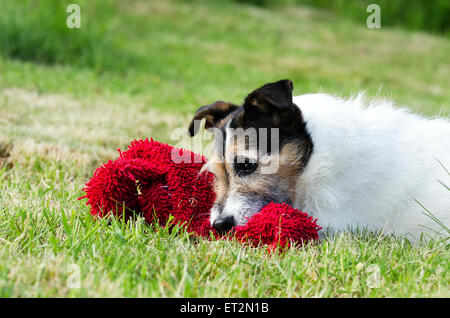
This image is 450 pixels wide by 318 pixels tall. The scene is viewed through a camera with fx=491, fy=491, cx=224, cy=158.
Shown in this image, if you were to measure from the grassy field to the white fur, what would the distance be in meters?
0.24

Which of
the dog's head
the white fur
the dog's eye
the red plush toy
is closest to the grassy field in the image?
the red plush toy

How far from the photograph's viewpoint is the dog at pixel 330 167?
3.06m

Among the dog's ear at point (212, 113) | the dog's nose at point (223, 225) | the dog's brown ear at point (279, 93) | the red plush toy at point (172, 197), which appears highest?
the dog's brown ear at point (279, 93)

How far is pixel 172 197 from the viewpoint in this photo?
10.2ft

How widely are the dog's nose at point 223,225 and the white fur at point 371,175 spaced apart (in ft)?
1.71

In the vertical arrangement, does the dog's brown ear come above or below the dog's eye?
above

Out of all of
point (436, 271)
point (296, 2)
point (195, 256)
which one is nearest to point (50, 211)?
point (195, 256)

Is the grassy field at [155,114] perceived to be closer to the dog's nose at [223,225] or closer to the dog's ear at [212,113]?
the dog's nose at [223,225]

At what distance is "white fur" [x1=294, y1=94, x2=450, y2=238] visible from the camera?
10.1ft

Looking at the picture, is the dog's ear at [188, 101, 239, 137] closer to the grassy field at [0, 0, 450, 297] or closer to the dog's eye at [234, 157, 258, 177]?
the dog's eye at [234, 157, 258, 177]

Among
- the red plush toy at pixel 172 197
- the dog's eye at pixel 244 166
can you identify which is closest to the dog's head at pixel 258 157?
the dog's eye at pixel 244 166

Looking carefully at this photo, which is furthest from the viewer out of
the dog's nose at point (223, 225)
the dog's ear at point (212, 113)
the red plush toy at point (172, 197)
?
the dog's ear at point (212, 113)

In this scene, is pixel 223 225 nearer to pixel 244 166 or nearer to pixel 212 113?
pixel 244 166

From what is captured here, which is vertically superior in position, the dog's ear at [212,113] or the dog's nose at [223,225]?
the dog's ear at [212,113]
